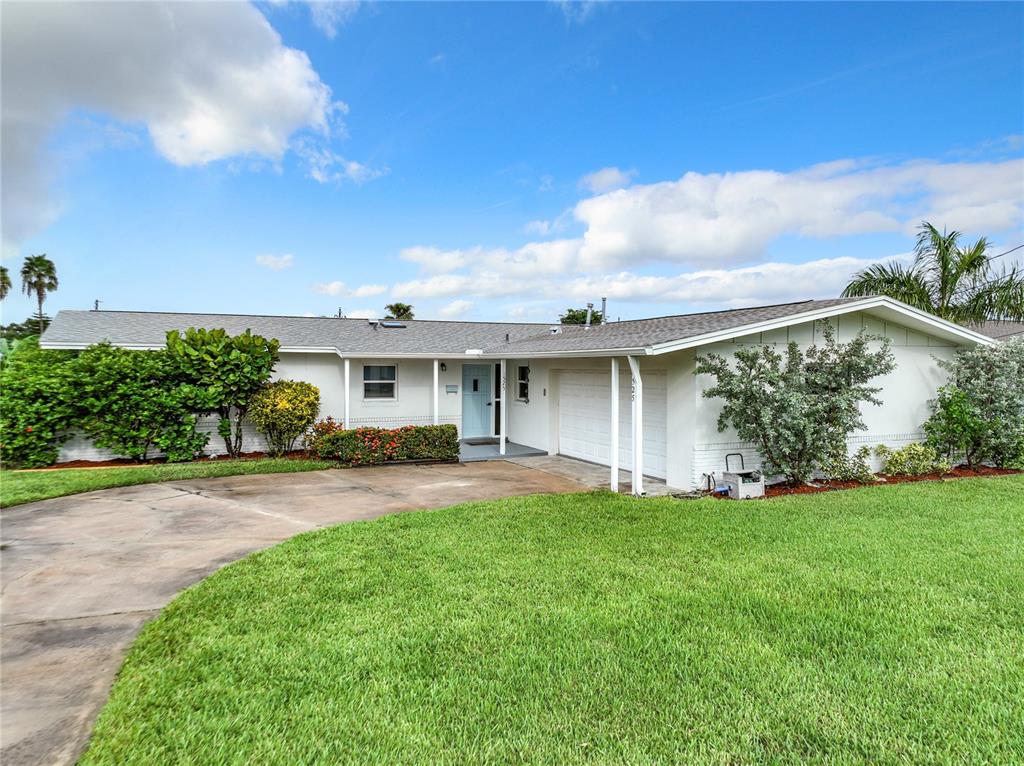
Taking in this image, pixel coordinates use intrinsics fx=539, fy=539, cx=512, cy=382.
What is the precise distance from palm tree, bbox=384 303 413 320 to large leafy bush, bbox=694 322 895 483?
33.3 m

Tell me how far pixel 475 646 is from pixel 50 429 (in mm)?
11998

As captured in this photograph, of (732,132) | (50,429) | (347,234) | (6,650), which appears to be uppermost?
(732,132)

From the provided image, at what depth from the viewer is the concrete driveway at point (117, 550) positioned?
3398mm

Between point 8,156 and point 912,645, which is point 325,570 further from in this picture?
point 8,156

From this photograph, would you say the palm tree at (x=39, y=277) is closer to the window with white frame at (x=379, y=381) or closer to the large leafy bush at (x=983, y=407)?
the window with white frame at (x=379, y=381)

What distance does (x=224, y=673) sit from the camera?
3.56 m

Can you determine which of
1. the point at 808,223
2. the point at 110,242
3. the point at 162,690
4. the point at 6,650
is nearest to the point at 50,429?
the point at 110,242

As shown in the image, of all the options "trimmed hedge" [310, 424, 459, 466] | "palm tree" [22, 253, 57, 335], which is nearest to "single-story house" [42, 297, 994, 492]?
"trimmed hedge" [310, 424, 459, 466]

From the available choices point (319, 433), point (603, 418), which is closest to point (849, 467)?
point (603, 418)

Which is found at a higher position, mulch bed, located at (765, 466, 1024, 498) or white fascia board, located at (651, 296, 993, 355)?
white fascia board, located at (651, 296, 993, 355)

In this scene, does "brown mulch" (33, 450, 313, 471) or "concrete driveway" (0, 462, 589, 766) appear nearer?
"concrete driveway" (0, 462, 589, 766)

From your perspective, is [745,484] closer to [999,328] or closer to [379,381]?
[379,381]

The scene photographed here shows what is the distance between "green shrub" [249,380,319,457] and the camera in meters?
12.3

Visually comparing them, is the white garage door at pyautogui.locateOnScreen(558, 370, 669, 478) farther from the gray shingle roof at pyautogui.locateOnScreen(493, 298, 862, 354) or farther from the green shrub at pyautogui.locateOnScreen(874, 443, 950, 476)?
the green shrub at pyautogui.locateOnScreen(874, 443, 950, 476)
